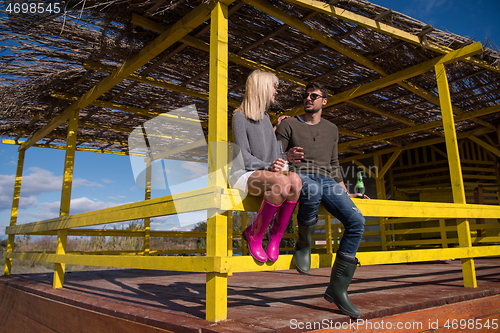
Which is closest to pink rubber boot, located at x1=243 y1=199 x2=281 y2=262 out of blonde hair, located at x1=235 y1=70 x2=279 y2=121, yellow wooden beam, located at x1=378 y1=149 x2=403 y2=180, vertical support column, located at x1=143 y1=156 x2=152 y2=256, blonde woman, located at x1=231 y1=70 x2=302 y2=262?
blonde woman, located at x1=231 y1=70 x2=302 y2=262

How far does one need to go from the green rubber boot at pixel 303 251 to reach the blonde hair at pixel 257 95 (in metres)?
0.80

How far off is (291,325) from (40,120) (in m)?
5.60

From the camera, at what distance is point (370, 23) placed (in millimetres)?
3463

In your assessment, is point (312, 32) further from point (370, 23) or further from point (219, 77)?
point (219, 77)

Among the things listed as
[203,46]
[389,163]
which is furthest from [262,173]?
[389,163]

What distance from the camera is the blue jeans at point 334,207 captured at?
226 cm

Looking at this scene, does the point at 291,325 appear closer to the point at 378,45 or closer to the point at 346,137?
the point at 378,45

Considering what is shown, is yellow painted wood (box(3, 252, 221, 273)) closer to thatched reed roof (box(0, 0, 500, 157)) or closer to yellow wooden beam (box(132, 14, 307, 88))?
thatched reed roof (box(0, 0, 500, 157))

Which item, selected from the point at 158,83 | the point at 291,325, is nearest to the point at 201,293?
the point at 291,325

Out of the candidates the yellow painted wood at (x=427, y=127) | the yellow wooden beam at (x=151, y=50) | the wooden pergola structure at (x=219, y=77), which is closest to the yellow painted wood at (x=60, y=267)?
the wooden pergola structure at (x=219, y=77)

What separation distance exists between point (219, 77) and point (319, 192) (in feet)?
3.29

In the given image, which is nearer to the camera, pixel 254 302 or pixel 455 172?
pixel 254 302

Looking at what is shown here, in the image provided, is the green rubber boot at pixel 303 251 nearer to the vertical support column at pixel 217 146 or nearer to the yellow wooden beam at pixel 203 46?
the vertical support column at pixel 217 146

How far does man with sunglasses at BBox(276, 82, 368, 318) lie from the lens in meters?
2.20
